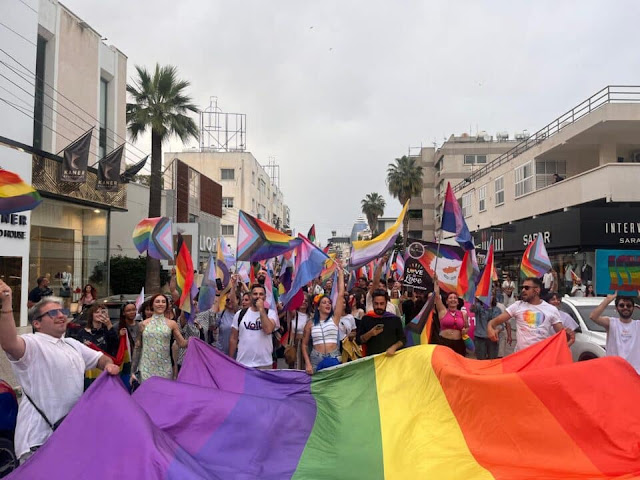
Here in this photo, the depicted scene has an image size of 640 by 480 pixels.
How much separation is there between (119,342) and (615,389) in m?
4.94

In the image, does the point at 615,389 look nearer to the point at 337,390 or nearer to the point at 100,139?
the point at 337,390

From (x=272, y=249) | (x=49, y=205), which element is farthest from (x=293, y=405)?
(x=49, y=205)

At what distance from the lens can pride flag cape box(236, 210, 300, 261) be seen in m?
9.24

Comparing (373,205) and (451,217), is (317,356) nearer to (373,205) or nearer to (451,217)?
(451,217)

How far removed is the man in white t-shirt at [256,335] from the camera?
21.3 feet

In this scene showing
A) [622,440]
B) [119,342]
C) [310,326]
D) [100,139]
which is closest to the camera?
[622,440]

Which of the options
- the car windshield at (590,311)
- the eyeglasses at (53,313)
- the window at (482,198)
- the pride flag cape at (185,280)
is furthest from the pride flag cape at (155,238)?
the window at (482,198)

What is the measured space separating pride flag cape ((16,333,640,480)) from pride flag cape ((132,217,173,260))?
5.53 meters

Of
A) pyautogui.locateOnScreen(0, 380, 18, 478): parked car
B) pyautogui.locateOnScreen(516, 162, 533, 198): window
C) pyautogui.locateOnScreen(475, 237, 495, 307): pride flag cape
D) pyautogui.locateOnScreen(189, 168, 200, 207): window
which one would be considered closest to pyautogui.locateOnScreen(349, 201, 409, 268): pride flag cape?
pyautogui.locateOnScreen(475, 237, 495, 307): pride flag cape

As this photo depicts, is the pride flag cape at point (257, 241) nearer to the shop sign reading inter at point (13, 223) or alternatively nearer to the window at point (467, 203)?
the shop sign reading inter at point (13, 223)

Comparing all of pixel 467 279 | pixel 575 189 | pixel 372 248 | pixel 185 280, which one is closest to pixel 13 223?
pixel 185 280

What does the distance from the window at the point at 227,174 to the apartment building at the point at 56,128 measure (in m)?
37.5

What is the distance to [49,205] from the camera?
21.7 meters

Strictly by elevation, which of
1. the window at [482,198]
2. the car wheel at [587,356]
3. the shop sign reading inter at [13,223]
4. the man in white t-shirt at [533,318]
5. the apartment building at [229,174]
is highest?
the apartment building at [229,174]
